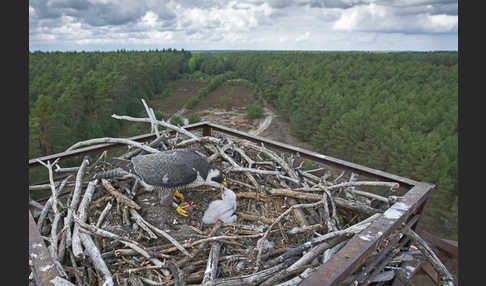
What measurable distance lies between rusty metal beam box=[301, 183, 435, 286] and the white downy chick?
1659 mm

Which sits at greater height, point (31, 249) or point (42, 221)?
point (31, 249)

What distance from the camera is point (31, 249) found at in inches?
77.1

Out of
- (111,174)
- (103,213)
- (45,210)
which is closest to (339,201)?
(103,213)

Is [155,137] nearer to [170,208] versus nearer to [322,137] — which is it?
[170,208]

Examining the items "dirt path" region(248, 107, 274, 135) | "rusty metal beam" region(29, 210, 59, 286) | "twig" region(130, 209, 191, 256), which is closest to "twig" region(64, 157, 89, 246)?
"twig" region(130, 209, 191, 256)

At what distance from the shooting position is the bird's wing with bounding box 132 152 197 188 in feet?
11.1

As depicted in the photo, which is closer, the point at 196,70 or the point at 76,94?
the point at 76,94

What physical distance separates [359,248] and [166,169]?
2.24 metres

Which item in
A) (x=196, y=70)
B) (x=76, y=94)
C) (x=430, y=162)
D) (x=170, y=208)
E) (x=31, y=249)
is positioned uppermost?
(x=196, y=70)

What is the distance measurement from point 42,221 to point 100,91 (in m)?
23.9

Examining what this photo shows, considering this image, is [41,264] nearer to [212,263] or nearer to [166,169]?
[212,263]

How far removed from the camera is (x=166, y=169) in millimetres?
3391

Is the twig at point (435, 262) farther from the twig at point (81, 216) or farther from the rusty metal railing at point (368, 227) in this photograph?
the twig at point (81, 216)

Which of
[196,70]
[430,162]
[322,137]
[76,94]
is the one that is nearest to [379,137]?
[430,162]
